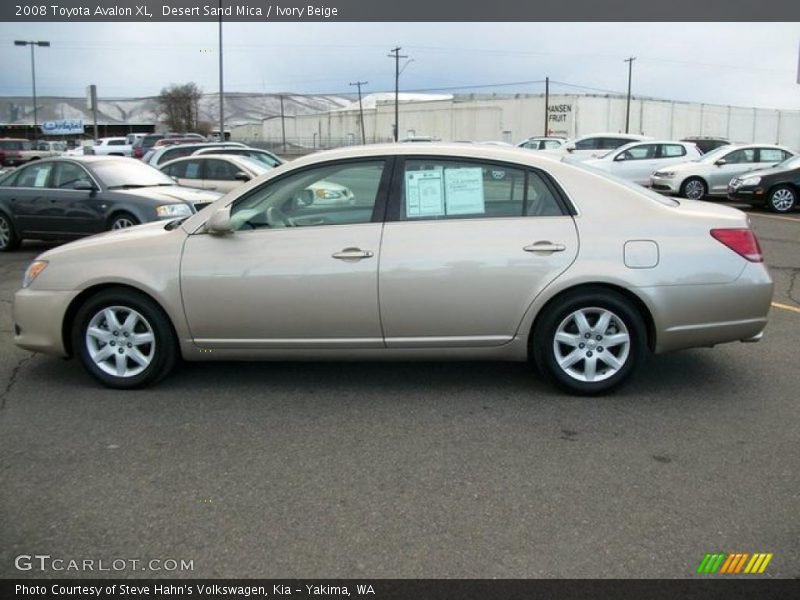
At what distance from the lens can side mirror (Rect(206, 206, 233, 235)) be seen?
454 centimetres

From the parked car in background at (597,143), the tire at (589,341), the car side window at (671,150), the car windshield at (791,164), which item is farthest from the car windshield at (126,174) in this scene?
the parked car in background at (597,143)

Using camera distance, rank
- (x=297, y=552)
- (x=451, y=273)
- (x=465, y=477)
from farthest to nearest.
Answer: (x=451, y=273), (x=465, y=477), (x=297, y=552)

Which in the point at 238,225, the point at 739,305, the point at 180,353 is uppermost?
the point at 238,225

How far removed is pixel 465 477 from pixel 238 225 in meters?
2.19

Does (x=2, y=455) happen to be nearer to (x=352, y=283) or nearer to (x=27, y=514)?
(x=27, y=514)

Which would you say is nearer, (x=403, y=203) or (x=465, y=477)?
(x=465, y=477)

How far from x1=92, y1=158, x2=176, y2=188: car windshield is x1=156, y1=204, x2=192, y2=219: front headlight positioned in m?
1.05

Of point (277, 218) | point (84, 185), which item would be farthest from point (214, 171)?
point (277, 218)

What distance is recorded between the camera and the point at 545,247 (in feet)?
14.5

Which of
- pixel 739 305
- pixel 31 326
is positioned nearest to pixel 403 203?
pixel 739 305

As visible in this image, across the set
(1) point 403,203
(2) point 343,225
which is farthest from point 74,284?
(1) point 403,203

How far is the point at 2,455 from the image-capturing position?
3.85m

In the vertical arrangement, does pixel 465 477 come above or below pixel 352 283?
below
